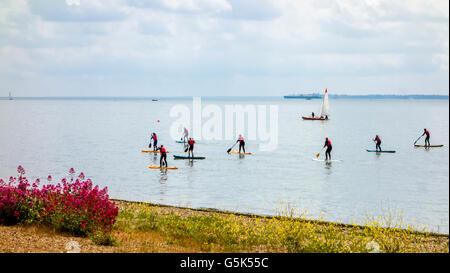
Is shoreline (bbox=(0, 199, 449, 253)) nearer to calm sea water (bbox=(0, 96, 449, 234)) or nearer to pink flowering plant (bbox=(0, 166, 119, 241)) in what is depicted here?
pink flowering plant (bbox=(0, 166, 119, 241))

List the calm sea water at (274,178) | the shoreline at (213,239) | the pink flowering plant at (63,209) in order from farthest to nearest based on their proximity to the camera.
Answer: the calm sea water at (274,178) < the pink flowering plant at (63,209) < the shoreline at (213,239)

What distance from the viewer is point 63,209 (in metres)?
14.4

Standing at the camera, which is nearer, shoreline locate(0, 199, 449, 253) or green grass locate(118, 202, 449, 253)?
shoreline locate(0, 199, 449, 253)

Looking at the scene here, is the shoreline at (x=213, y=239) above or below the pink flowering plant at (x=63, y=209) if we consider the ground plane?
below

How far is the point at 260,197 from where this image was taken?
27.6 m

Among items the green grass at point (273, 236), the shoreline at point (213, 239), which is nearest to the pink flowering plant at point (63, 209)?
the shoreline at point (213, 239)

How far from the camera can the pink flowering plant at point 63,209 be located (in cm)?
1384

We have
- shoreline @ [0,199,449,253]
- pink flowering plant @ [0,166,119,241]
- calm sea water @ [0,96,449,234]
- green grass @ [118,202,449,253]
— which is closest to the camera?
shoreline @ [0,199,449,253]

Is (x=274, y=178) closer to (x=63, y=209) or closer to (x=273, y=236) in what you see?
(x=273, y=236)

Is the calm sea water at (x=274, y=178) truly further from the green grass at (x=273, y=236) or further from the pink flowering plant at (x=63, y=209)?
the pink flowering plant at (x=63, y=209)

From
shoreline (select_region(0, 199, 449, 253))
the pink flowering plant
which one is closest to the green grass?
shoreline (select_region(0, 199, 449, 253))

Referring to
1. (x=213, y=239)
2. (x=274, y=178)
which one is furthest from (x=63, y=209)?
→ (x=274, y=178)

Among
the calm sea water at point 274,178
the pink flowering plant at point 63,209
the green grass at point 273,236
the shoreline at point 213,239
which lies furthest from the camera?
the calm sea water at point 274,178

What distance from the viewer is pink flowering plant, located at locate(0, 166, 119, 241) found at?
45.4 ft
